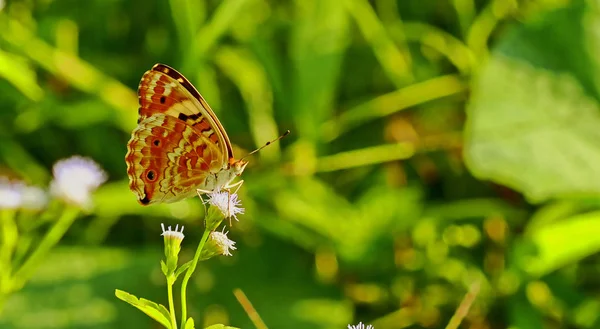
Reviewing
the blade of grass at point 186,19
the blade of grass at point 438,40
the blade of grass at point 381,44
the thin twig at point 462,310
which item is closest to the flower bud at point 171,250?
the thin twig at point 462,310

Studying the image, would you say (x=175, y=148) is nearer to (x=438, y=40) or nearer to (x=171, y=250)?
(x=171, y=250)

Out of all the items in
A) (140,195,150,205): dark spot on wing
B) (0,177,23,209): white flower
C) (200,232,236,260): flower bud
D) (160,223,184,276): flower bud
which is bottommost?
(160,223,184,276): flower bud

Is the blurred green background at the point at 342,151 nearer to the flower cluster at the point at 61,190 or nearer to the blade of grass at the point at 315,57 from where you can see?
the blade of grass at the point at 315,57

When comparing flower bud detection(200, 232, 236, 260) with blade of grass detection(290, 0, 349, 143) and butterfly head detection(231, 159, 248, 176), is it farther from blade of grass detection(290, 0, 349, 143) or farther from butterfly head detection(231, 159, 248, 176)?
blade of grass detection(290, 0, 349, 143)

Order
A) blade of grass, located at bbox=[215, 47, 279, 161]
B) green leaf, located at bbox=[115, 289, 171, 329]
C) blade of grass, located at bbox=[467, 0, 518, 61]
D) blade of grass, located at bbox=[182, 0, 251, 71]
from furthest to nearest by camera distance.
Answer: blade of grass, located at bbox=[467, 0, 518, 61]
blade of grass, located at bbox=[215, 47, 279, 161]
blade of grass, located at bbox=[182, 0, 251, 71]
green leaf, located at bbox=[115, 289, 171, 329]

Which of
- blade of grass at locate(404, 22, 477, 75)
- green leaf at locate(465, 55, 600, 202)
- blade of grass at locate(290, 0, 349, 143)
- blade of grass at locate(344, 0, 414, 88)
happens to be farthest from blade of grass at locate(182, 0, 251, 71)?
green leaf at locate(465, 55, 600, 202)

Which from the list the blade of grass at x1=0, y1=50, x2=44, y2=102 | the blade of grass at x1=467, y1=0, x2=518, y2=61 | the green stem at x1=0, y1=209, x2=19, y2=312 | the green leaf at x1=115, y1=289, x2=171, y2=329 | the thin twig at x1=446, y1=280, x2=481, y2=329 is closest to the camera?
the green leaf at x1=115, y1=289, x2=171, y2=329

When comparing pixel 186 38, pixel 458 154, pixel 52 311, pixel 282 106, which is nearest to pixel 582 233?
pixel 458 154
